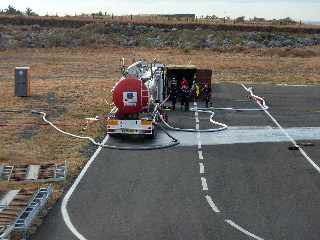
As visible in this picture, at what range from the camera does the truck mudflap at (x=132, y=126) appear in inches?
819

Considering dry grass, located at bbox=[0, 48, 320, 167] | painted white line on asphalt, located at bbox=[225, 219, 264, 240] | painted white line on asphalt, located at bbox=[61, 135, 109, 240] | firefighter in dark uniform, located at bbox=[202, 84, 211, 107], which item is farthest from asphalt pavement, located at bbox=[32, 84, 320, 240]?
firefighter in dark uniform, located at bbox=[202, 84, 211, 107]

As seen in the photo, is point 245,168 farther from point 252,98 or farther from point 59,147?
point 252,98

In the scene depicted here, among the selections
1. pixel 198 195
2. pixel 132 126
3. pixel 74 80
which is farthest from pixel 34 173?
pixel 74 80

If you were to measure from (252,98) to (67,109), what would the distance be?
442 inches

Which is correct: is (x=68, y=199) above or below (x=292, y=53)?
below

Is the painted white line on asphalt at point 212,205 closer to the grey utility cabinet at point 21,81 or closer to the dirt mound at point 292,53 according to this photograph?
the grey utility cabinet at point 21,81

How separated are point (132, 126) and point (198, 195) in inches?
258

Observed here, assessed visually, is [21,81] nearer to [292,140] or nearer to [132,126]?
[132,126]

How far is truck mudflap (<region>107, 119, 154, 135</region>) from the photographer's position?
20812 millimetres

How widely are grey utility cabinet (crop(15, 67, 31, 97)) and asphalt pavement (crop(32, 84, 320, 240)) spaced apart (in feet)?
38.4

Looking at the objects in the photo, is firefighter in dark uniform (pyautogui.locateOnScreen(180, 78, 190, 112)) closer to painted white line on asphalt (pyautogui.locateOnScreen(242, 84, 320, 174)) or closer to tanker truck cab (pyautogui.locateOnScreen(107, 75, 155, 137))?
painted white line on asphalt (pyautogui.locateOnScreen(242, 84, 320, 174))

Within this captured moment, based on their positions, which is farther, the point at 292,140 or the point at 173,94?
the point at 173,94

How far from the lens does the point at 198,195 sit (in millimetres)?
14867

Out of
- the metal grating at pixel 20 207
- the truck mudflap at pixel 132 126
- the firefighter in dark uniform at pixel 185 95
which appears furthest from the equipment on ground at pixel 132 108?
the metal grating at pixel 20 207
